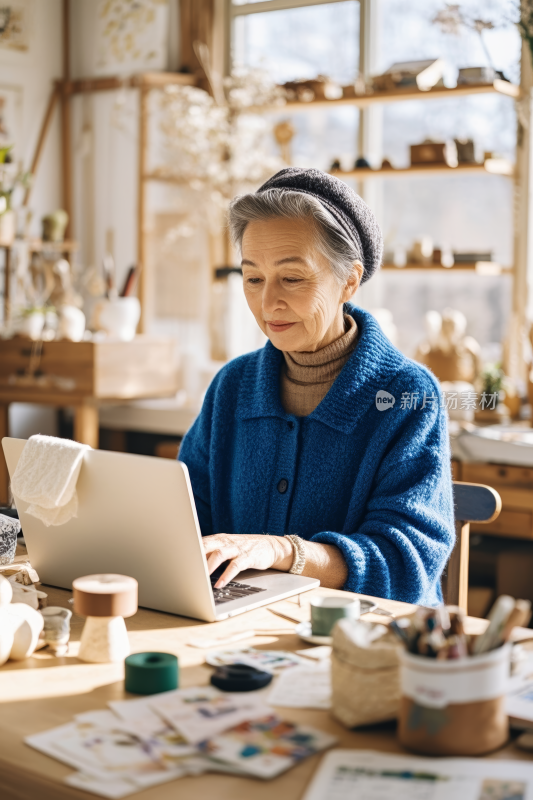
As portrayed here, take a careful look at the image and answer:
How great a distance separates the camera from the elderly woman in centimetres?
158

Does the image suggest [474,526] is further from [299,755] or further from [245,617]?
[299,755]

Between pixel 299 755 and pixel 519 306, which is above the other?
pixel 519 306

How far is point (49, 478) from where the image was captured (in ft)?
4.32

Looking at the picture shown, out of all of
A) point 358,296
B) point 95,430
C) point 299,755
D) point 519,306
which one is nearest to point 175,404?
point 95,430

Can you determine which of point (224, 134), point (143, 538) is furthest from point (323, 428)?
point (224, 134)

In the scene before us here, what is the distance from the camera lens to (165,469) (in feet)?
3.98

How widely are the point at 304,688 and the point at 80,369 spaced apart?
10.3 feet

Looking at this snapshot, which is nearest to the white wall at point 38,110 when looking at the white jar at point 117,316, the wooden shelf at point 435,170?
the white jar at point 117,316

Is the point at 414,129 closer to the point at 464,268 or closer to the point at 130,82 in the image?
the point at 464,268

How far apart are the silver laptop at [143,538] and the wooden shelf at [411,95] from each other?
2.85 meters

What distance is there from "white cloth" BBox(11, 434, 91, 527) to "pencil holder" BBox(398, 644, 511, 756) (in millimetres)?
577

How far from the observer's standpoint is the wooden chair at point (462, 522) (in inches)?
70.2

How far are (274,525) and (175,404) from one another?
2.67 meters

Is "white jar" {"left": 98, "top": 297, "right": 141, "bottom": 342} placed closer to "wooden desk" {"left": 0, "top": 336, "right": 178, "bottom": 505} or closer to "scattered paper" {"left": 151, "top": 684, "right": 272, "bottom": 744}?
"wooden desk" {"left": 0, "top": 336, "right": 178, "bottom": 505}
